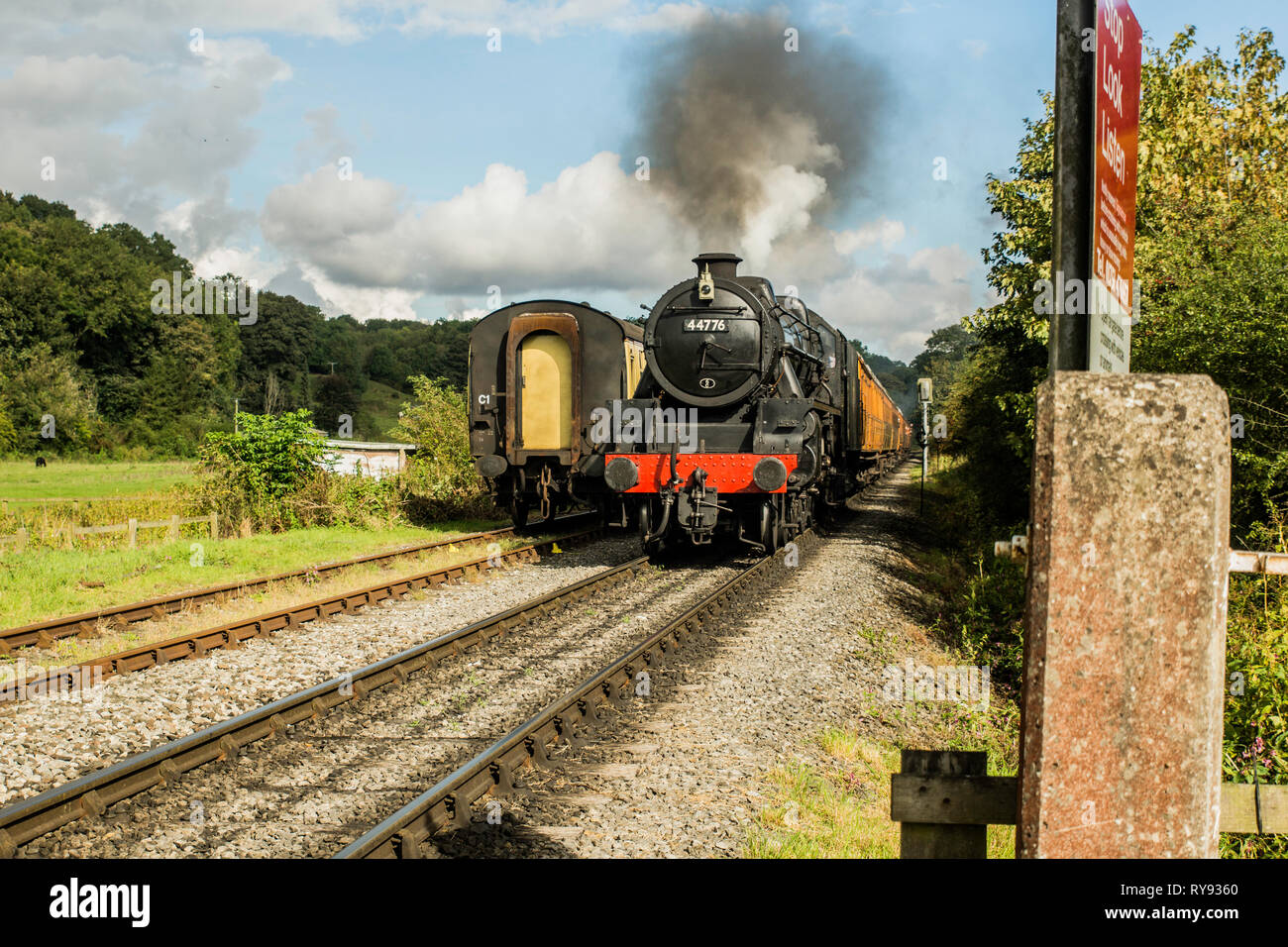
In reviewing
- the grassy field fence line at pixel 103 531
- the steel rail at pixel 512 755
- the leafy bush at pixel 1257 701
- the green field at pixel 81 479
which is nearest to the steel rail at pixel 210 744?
the steel rail at pixel 512 755

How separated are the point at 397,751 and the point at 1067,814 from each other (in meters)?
4.44

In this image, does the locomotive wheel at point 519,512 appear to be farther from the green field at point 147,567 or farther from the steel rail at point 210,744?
the steel rail at point 210,744

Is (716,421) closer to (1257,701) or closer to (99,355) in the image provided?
(1257,701)

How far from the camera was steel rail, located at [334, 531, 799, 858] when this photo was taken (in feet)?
13.7

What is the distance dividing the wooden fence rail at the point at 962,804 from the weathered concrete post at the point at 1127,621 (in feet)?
0.77

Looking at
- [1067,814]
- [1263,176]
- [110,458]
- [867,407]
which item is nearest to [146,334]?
[110,458]

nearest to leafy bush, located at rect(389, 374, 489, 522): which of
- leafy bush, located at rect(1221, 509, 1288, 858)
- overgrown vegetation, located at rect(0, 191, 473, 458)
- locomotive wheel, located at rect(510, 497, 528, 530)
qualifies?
locomotive wheel, located at rect(510, 497, 528, 530)

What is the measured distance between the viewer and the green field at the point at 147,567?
9.95 m

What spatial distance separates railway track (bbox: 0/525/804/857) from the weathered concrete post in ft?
9.92

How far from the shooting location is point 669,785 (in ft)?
16.7

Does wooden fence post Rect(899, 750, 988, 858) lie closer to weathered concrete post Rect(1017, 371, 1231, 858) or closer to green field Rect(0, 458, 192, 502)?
weathered concrete post Rect(1017, 371, 1231, 858)

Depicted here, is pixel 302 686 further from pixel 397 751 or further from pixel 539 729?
pixel 539 729

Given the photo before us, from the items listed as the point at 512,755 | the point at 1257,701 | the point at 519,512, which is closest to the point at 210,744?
the point at 512,755

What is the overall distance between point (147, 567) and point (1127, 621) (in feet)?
41.1
